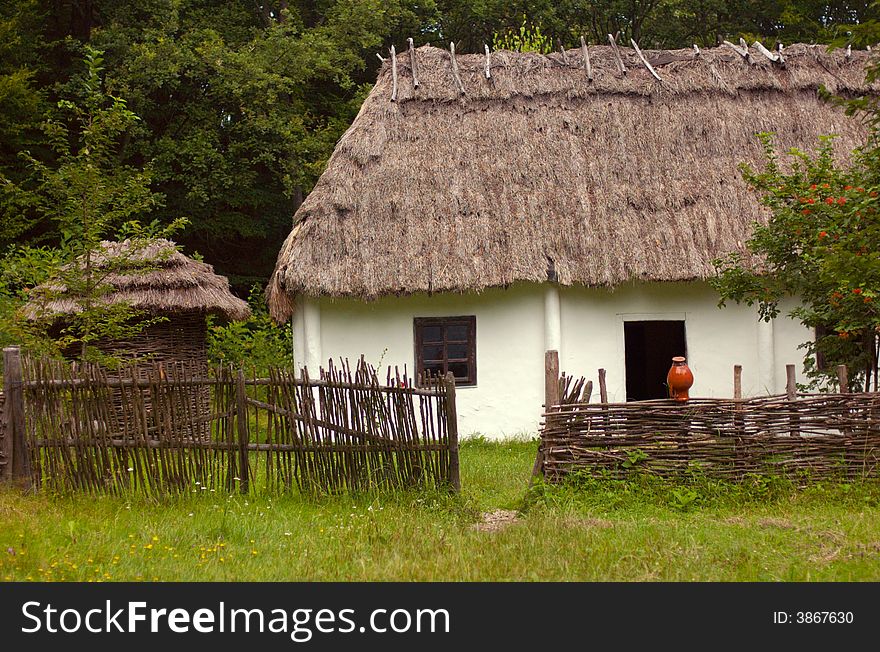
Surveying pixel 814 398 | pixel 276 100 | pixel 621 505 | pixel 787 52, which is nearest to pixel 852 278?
pixel 814 398

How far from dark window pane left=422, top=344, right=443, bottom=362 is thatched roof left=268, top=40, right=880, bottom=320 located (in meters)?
1.00

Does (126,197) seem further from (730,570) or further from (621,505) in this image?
(730,570)

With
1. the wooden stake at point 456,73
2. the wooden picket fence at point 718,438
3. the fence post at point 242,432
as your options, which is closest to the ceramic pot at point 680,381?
the wooden picket fence at point 718,438

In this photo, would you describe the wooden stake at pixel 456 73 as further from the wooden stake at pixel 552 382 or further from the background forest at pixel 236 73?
the wooden stake at pixel 552 382

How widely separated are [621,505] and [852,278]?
2413 millimetres

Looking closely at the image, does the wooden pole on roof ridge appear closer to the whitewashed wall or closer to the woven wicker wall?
the whitewashed wall

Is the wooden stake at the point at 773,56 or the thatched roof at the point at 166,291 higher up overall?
the wooden stake at the point at 773,56

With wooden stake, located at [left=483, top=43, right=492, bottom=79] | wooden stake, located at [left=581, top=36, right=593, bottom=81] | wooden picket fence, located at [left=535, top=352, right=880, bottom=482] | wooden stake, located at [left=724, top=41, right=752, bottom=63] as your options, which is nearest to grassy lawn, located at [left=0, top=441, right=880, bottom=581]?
wooden picket fence, located at [left=535, top=352, right=880, bottom=482]

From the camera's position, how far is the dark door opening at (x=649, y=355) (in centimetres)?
1611

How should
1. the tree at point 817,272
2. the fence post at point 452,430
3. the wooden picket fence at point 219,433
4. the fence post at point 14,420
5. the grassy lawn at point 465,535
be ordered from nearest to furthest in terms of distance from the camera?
the grassy lawn at point 465,535, the fence post at point 452,430, the wooden picket fence at point 219,433, the fence post at point 14,420, the tree at point 817,272

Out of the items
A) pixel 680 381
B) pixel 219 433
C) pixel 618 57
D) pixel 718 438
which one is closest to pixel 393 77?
pixel 618 57

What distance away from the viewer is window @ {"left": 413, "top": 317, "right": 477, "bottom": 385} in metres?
12.0

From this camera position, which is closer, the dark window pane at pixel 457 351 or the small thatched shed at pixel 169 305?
the small thatched shed at pixel 169 305

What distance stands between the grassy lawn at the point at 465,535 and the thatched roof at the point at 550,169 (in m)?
4.37
